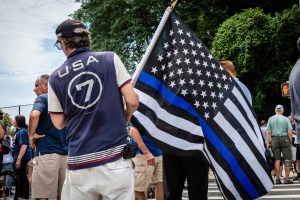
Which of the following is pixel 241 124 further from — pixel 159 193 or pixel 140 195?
pixel 140 195

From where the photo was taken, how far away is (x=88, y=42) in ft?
11.7

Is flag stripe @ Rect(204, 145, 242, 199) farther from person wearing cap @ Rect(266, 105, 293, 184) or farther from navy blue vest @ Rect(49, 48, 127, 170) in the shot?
person wearing cap @ Rect(266, 105, 293, 184)

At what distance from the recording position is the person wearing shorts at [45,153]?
19.2ft

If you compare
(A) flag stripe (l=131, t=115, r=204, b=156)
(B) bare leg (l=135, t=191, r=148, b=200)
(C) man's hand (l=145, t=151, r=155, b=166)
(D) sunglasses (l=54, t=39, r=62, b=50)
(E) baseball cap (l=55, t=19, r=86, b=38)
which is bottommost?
(B) bare leg (l=135, t=191, r=148, b=200)

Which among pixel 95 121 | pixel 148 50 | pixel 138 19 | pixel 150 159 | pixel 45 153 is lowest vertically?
pixel 150 159

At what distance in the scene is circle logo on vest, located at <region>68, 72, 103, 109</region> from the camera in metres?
3.29

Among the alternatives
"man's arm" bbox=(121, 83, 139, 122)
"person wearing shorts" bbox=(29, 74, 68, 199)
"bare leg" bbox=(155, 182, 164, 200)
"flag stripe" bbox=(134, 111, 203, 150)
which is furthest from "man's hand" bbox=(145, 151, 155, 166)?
"man's arm" bbox=(121, 83, 139, 122)

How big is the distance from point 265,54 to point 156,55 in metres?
20.9

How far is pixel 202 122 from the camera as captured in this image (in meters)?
4.51

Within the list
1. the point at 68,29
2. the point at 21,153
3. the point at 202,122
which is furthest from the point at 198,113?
the point at 21,153

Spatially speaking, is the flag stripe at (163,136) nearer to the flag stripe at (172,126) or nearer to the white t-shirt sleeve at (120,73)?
→ the flag stripe at (172,126)

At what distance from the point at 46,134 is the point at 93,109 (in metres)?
2.83

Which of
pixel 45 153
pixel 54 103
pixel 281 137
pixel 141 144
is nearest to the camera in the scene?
pixel 54 103

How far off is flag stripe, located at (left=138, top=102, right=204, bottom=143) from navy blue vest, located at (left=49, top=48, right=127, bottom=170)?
1.11 meters
